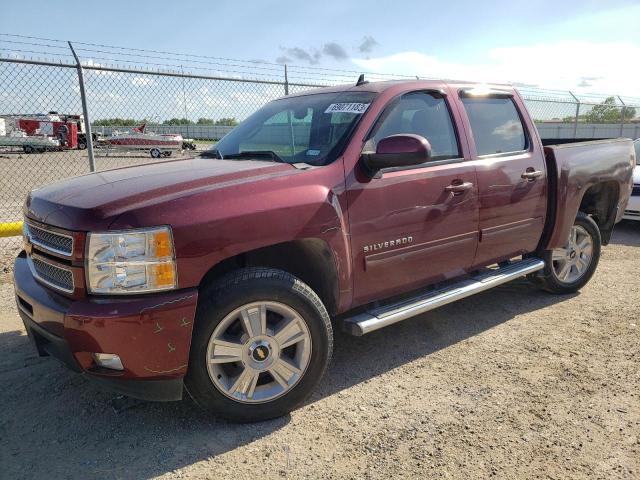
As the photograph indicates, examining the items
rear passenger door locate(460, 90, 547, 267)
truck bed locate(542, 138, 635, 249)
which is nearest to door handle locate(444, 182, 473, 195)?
rear passenger door locate(460, 90, 547, 267)

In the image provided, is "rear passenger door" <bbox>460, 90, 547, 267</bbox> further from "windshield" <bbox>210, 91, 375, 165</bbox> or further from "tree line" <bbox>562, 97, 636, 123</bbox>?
"tree line" <bbox>562, 97, 636, 123</bbox>

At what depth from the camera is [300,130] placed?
3.58 m

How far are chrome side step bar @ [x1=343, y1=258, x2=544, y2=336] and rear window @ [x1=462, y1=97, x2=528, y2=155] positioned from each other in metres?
0.98

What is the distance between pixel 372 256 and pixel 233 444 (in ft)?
4.43

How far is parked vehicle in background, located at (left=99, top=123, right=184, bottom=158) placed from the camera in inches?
1005

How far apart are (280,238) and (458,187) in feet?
4.93

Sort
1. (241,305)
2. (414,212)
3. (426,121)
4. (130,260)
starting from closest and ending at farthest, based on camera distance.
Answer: (130,260) < (241,305) < (414,212) < (426,121)

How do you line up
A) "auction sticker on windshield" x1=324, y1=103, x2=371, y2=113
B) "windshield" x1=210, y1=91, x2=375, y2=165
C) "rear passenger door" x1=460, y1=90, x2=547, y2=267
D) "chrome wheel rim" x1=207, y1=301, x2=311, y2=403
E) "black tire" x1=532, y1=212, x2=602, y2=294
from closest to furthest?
"chrome wheel rim" x1=207, y1=301, x2=311, y2=403
"windshield" x1=210, y1=91, x2=375, y2=165
"auction sticker on windshield" x1=324, y1=103, x2=371, y2=113
"rear passenger door" x1=460, y1=90, x2=547, y2=267
"black tire" x1=532, y1=212, x2=602, y2=294

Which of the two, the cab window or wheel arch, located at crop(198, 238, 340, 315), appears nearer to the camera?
wheel arch, located at crop(198, 238, 340, 315)

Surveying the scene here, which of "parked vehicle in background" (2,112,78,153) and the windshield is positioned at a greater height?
"parked vehicle in background" (2,112,78,153)

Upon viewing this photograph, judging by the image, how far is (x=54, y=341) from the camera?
2.56 m

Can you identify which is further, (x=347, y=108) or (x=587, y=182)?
(x=587, y=182)

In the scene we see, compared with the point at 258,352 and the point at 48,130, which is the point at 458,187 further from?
the point at 48,130

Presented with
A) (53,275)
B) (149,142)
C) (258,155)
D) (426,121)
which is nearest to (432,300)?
(426,121)
